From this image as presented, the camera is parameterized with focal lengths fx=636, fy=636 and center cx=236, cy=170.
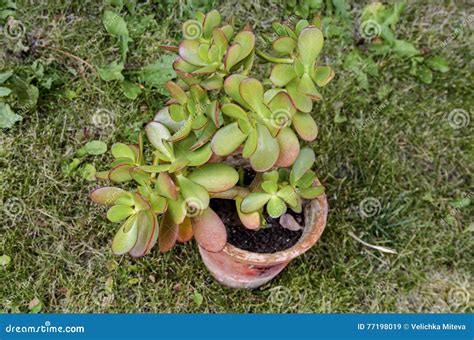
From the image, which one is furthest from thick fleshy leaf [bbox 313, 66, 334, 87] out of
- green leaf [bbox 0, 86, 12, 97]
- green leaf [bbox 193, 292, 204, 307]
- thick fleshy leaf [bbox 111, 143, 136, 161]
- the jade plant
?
green leaf [bbox 0, 86, 12, 97]

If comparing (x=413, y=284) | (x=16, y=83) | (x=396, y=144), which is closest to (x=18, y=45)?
(x=16, y=83)

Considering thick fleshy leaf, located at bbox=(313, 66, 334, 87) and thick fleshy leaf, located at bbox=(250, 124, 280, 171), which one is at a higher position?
thick fleshy leaf, located at bbox=(313, 66, 334, 87)

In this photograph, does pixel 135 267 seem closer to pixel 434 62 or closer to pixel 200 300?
pixel 200 300

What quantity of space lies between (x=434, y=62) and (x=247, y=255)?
3.68ft

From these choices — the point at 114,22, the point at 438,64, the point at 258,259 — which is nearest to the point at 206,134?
the point at 258,259

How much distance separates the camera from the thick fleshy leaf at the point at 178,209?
1399mm

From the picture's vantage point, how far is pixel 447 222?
2092 mm

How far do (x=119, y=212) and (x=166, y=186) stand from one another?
0.49 ft

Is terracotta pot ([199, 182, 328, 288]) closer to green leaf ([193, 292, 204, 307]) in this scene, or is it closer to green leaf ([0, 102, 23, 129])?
green leaf ([193, 292, 204, 307])

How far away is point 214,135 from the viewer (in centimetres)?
136

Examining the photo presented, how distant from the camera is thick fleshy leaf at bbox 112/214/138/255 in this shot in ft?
4.59

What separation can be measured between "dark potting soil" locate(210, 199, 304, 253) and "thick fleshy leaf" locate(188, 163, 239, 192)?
0.33m

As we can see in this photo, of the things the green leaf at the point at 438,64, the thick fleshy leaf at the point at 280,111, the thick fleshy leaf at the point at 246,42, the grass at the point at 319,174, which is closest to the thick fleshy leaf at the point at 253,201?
the thick fleshy leaf at the point at 280,111

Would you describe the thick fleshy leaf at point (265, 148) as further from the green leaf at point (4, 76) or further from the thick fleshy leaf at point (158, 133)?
the green leaf at point (4, 76)
